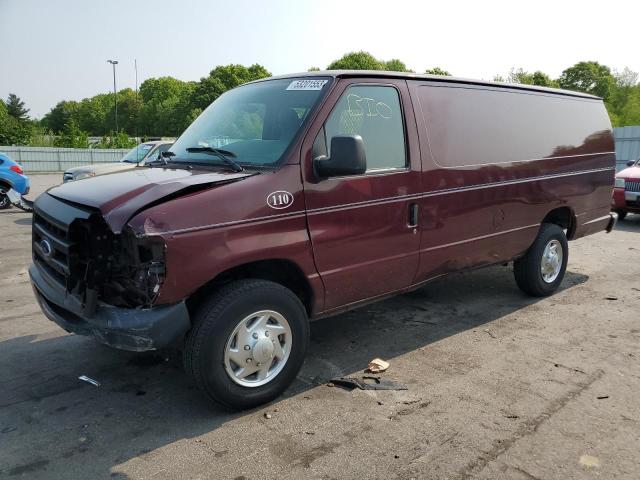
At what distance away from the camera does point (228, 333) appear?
3.25 m

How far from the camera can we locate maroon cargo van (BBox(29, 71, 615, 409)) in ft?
10.2

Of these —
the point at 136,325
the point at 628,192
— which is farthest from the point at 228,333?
the point at 628,192

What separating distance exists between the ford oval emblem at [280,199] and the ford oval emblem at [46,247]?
1552mm

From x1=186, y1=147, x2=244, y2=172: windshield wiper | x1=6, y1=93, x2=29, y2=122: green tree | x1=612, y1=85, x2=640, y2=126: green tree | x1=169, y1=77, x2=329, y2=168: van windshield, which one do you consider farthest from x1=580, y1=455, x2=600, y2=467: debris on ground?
x1=6, y1=93, x2=29, y2=122: green tree

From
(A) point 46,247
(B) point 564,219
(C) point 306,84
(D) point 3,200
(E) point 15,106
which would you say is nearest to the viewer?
(A) point 46,247

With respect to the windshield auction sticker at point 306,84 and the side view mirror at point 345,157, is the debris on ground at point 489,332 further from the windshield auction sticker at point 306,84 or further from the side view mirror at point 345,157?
the windshield auction sticker at point 306,84

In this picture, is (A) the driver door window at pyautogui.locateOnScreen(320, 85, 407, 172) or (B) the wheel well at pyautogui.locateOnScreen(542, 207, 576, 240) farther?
(B) the wheel well at pyautogui.locateOnScreen(542, 207, 576, 240)

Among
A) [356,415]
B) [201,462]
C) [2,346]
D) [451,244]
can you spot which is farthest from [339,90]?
[2,346]

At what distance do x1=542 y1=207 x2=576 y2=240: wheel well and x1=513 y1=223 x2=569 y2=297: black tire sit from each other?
15 centimetres

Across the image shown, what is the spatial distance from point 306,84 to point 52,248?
85.4 inches

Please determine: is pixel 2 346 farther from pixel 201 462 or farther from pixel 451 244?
pixel 451 244

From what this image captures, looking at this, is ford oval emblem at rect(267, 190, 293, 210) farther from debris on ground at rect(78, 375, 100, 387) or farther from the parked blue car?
the parked blue car

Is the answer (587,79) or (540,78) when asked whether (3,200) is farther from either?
(587,79)

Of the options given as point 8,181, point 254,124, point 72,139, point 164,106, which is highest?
point 164,106
